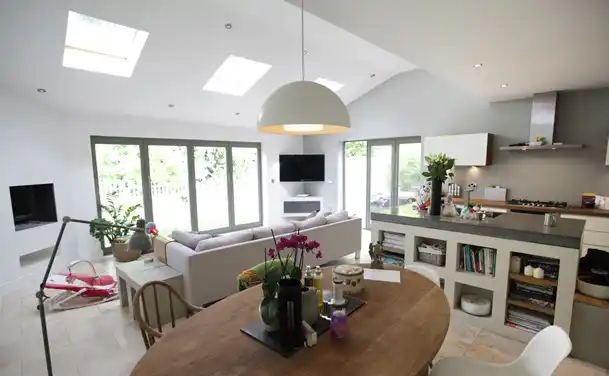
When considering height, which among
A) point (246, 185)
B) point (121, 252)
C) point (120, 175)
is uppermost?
point (120, 175)

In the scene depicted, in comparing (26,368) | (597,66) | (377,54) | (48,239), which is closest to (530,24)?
(597,66)

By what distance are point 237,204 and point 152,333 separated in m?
5.65

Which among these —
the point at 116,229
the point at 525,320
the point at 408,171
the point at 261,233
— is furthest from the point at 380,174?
the point at 116,229

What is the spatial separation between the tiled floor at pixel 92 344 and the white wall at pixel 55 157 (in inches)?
44.3

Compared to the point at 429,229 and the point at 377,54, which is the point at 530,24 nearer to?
the point at 429,229

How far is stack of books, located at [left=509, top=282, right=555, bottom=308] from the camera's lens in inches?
97.6

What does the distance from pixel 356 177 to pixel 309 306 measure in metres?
6.05

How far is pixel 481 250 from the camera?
2785 millimetres

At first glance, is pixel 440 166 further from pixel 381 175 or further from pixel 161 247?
pixel 381 175

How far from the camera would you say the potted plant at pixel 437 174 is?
2.96m

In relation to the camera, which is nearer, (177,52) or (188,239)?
(188,239)

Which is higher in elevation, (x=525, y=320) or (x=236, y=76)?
(x=236, y=76)

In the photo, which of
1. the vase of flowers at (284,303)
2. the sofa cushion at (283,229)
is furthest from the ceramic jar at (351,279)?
the sofa cushion at (283,229)

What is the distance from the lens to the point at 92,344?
2.68 metres
